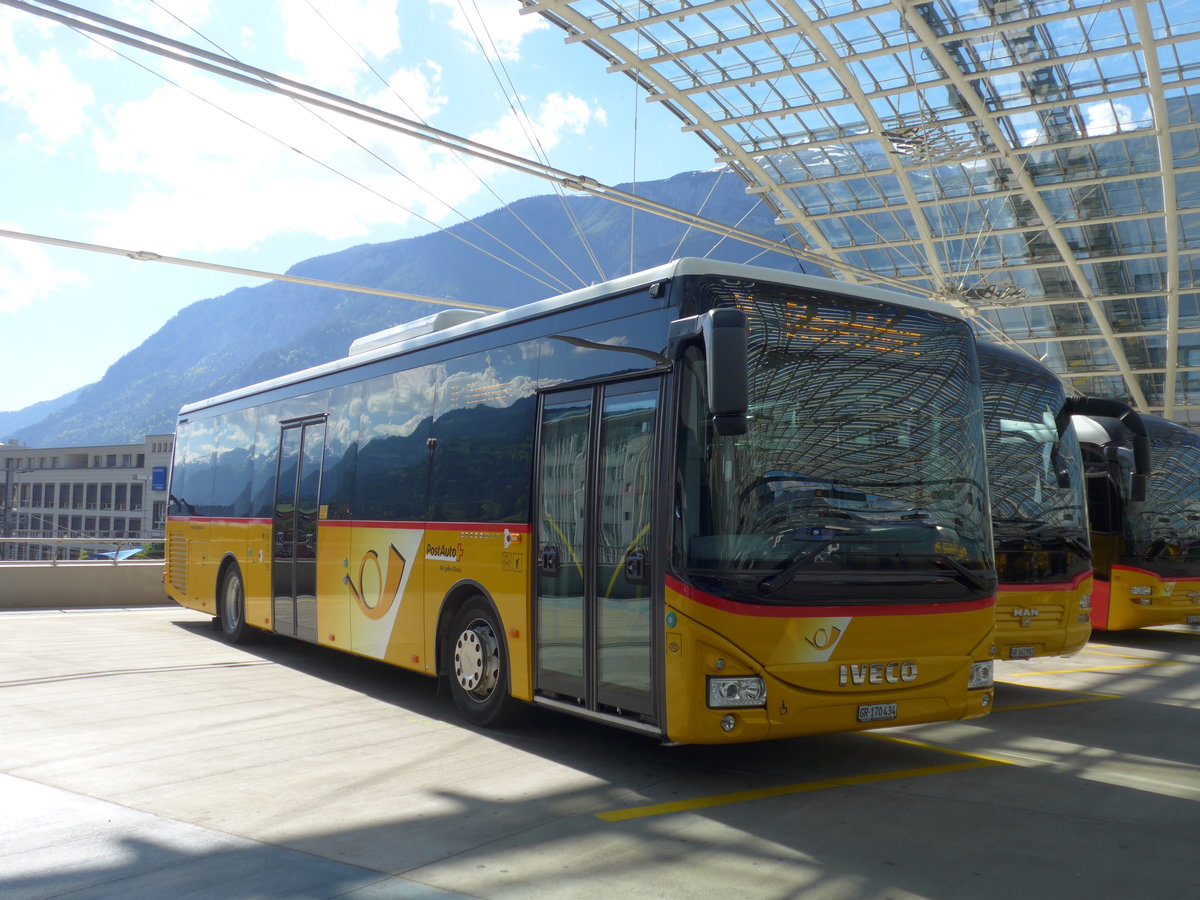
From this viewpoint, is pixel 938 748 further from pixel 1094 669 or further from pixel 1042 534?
pixel 1094 669

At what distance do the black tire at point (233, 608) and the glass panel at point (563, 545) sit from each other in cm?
733

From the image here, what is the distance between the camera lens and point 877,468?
664cm

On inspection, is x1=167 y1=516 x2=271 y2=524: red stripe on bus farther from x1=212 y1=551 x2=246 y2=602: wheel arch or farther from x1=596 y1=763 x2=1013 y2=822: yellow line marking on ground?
x1=596 y1=763 x2=1013 y2=822: yellow line marking on ground

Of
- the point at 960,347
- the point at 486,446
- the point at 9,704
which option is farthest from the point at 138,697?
the point at 960,347

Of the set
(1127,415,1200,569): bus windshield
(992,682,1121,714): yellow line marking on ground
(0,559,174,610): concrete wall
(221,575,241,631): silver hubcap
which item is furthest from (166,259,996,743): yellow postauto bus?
(0,559,174,610): concrete wall

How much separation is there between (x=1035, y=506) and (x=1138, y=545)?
20.5 ft

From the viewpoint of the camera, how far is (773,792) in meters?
6.71

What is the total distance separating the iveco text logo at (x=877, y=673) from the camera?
259 inches

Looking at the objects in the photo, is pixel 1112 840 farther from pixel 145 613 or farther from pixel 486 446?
pixel 145 613

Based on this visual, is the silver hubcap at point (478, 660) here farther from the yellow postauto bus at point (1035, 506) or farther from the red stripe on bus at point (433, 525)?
the yellow postauto bus at point (1035, 506)

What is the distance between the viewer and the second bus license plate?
662cm

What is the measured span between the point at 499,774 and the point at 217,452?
947 cm

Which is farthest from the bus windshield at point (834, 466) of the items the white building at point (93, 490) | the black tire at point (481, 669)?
the white building at point (93, 490)

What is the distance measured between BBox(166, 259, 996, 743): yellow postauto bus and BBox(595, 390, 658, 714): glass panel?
2 centimetres
